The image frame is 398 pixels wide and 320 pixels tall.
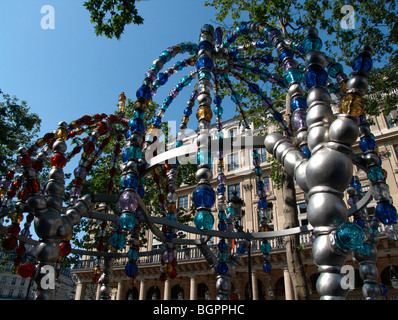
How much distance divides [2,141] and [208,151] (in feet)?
45.7

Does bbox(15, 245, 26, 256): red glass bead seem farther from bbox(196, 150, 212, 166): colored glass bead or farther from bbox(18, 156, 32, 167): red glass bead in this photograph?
bbox(196, 150, 212, 166): colored glass bead

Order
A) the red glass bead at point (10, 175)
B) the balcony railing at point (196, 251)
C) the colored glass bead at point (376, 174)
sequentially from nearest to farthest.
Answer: the colored glass bead at point (376, 174) → the red glass bead at point (10, 175) → the balcony railing at point (196, 251)

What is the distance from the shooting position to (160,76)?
5223 millimetres

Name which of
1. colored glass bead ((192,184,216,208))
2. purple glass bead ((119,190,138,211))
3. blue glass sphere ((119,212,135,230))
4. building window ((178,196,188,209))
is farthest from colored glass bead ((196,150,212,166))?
building window ((178,196,188,209))

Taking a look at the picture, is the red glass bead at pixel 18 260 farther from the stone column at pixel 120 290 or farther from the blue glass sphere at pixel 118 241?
the stone column at pixel 120 290

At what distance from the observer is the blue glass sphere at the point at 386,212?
9.60ft

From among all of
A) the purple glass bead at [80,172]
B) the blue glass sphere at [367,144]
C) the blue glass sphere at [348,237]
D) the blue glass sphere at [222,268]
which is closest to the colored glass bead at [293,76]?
the blue glass sphere at [367,144]

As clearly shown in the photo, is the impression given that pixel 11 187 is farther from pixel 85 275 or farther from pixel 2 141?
pixel 85 275

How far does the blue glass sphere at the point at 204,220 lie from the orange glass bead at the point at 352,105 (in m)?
1.46

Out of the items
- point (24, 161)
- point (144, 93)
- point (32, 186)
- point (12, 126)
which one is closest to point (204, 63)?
point (144, 93)

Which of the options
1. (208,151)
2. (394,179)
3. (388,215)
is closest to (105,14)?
(208,151)

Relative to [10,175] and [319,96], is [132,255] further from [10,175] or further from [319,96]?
[319,96]

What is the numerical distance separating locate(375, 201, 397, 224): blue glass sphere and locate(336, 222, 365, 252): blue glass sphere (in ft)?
5.00

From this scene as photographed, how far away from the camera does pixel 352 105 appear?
2.25m
